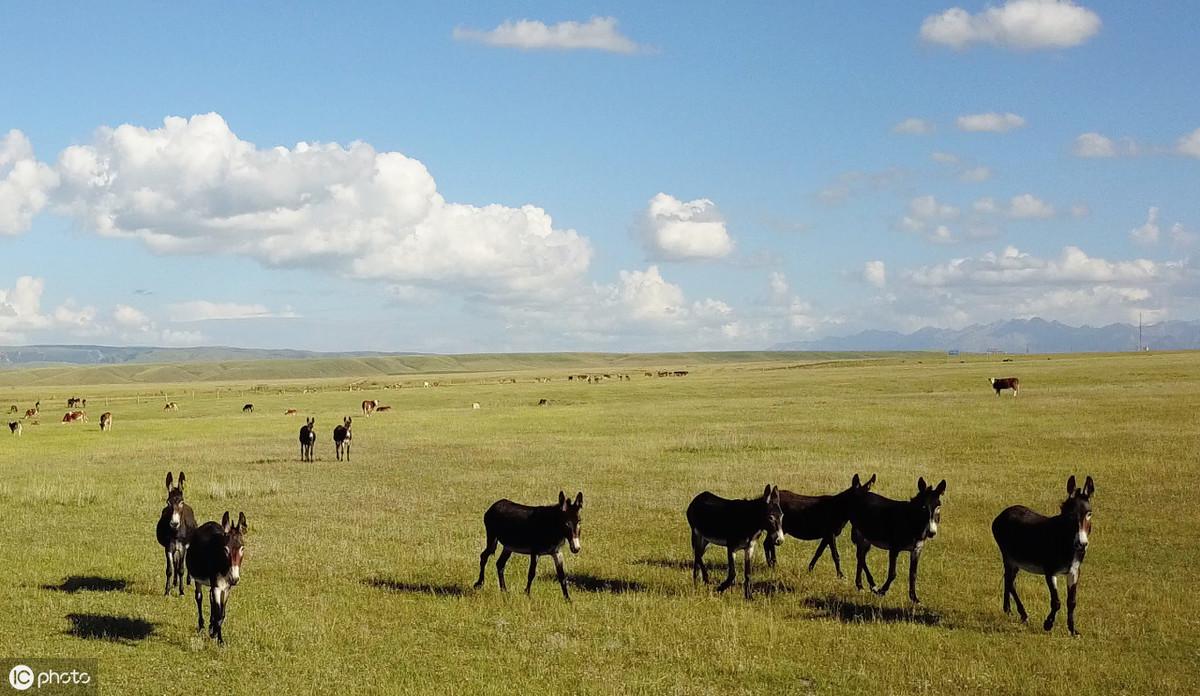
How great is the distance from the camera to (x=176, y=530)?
14359 millimetres

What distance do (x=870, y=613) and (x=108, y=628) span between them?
12.1m

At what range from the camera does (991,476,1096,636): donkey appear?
40.8 ft

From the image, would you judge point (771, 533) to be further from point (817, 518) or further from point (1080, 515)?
point (1080, 515)

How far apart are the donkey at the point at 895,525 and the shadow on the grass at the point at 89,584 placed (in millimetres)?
13465

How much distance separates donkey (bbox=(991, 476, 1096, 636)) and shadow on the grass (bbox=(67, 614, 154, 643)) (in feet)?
44.0

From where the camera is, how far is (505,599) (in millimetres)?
14750

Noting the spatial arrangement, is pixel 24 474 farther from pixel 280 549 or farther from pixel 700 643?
pixel 700 643

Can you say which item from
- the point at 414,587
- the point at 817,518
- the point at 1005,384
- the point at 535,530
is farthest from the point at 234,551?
the point at 1005,384

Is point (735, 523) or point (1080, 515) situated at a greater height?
point (1080, 515)

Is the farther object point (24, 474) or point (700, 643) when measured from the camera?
point (24, 474)

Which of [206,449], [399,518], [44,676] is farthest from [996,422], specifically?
[44,676]

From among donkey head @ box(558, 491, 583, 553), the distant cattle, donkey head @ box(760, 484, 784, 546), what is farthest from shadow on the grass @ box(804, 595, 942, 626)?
the distant cattle

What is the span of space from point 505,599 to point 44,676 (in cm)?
669

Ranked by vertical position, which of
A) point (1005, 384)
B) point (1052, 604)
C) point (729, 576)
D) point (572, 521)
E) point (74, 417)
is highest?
point (1005, 384)
